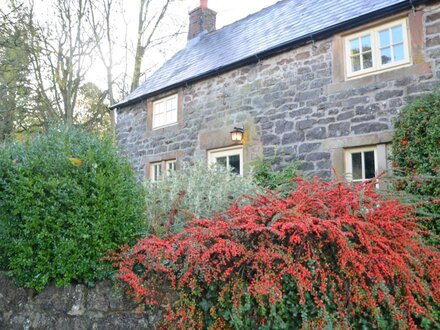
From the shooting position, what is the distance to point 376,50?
6.78 metres

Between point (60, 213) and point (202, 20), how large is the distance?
1143 cm

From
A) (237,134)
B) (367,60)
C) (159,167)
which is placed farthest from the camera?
(159,167)

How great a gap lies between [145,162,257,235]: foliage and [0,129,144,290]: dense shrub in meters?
0.69

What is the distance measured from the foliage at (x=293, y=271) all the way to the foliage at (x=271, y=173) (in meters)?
3.77

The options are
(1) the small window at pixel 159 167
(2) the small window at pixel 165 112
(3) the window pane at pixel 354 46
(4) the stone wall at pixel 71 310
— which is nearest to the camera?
(4) the stone wall at pixel 71 310

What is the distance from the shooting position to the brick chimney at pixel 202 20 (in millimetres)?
13242

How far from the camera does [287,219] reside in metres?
3.01

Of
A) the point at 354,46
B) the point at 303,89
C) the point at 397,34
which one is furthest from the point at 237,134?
the point at 397,34

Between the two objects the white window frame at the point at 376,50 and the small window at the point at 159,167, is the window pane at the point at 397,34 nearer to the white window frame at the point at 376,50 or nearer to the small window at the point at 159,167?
the white window frame at the point at 376,50

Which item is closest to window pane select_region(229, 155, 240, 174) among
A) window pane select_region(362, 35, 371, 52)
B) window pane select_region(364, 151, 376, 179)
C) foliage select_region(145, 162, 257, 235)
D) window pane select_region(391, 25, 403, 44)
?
foliage select_region(145, 162, 257, 235)

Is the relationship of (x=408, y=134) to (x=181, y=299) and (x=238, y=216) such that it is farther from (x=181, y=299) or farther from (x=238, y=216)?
(x=181, y=299)

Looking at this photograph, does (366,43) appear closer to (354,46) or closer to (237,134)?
(354,46)

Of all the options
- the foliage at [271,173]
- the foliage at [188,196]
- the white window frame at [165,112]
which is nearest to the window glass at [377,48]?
the foliage at [271,173]

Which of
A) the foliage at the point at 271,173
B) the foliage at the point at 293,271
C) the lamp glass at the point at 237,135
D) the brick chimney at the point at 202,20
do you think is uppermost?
the brick chimney at the point at 202,20
